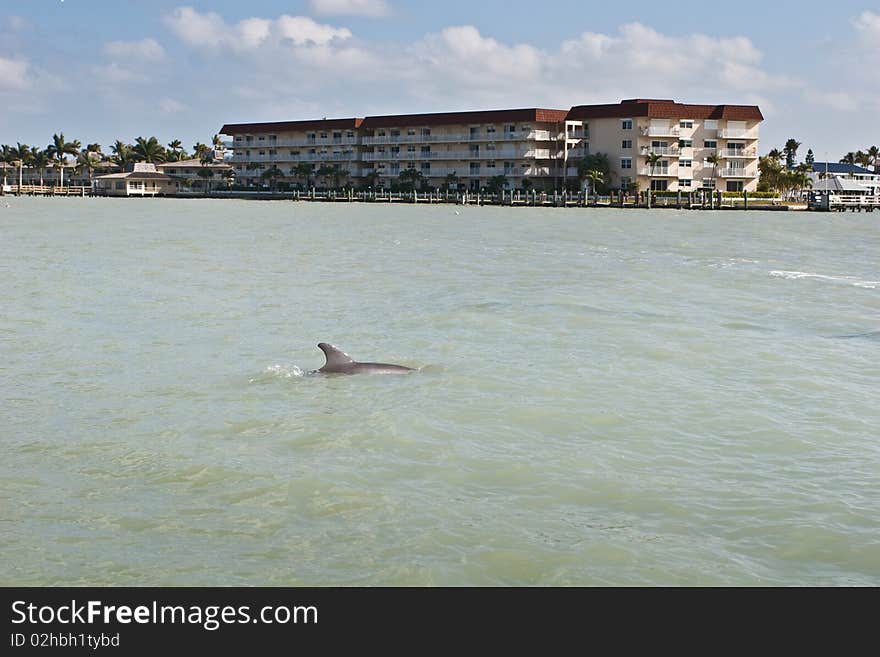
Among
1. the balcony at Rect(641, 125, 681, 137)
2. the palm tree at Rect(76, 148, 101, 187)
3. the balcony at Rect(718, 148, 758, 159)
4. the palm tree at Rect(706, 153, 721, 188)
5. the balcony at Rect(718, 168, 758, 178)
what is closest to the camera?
the balcony at Rect(641, 125, 681, 137)

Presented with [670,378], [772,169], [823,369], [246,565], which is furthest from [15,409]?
[772,169]

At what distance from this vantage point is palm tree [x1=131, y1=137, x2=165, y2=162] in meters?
168

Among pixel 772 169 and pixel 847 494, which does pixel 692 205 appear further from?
pixel 847 494

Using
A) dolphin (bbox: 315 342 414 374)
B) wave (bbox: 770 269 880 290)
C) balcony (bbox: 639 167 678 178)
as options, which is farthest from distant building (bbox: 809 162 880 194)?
dolphin (bbox: 315 342 414 374)

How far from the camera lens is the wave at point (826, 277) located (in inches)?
→ 1147

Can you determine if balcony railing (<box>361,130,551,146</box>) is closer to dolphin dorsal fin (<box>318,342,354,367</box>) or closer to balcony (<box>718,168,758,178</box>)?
balcony (<box>718,168,758,178</box>)

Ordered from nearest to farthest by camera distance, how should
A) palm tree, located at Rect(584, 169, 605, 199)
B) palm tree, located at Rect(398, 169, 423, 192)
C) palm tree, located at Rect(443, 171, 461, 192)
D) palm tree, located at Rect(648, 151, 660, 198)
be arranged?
palm tree, located at Rect(648, 151, 660, 198) → palm tree, located at Rect(584, 169, 605, 199) → palm tree, located at Rect(443, 171, 461, 192) → palm tree, located at Rect(398, 169, 423, 192)

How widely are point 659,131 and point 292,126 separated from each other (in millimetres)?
50129

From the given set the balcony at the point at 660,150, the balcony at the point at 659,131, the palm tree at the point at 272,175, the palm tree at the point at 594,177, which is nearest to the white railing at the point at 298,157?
the palm tree at the point at 272,175

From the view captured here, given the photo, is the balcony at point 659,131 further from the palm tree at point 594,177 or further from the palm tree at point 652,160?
the palm tree at point 594,177

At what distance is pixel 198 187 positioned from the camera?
15188cm

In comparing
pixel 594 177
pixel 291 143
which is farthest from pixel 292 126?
pixel 594 177

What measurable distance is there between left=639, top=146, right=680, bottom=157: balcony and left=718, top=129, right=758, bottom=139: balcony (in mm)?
5649

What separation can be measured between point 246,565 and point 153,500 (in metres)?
1.80
